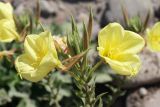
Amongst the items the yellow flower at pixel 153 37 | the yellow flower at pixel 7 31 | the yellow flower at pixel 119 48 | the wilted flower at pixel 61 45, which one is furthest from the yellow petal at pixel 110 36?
the yellow flower at pixel 7 31

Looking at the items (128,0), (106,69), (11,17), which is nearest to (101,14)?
(128,0)

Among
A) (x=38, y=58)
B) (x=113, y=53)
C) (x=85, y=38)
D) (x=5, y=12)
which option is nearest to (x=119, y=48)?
(x=113, y=53)

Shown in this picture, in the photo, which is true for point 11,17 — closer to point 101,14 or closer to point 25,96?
point 25,96

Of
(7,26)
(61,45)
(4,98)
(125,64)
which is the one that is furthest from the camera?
(4,98)

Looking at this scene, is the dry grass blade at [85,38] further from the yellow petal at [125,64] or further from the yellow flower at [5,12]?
the yellow flower at [5,12]

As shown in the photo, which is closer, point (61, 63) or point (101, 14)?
point (61, 63)

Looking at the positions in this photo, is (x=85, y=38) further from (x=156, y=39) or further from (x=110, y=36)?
(x=156, y=39)

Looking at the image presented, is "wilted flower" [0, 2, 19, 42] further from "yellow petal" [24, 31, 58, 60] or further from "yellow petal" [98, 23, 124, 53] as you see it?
"yellow petal" [98, 23, 124, 53]

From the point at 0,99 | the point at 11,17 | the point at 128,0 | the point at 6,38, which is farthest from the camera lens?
the point at 128,0
